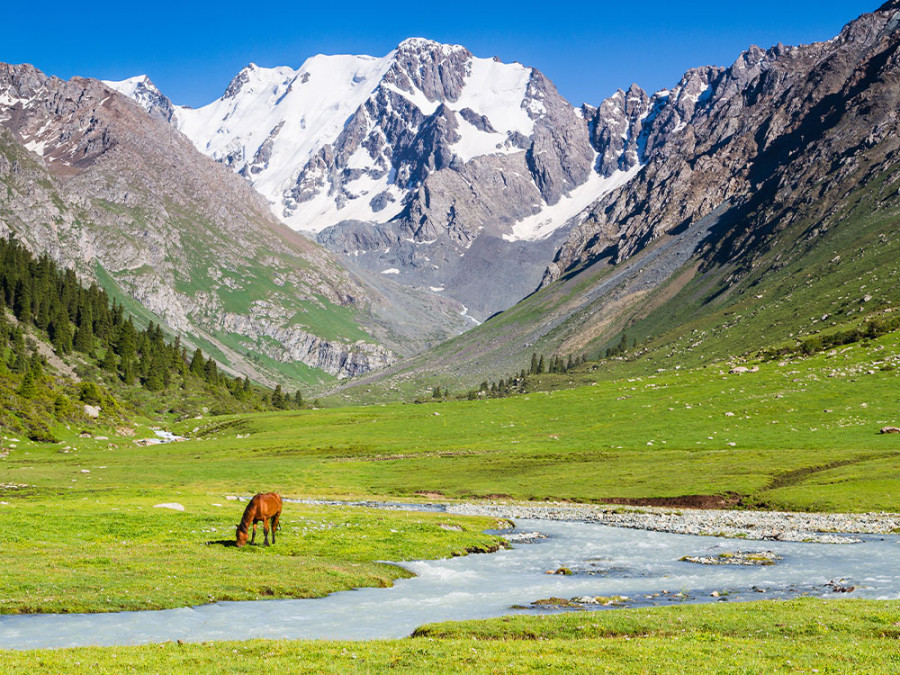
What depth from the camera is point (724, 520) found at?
6788 centimetres

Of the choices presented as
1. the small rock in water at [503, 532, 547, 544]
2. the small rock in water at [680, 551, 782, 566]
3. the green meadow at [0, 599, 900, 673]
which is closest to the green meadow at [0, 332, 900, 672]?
the green meadow at [0, 599, 900, 673]

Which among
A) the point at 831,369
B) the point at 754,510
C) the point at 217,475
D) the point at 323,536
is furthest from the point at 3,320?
the point at 831,369

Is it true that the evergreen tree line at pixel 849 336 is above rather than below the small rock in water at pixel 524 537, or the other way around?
above

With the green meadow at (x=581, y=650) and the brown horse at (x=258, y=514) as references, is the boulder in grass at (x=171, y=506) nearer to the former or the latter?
the brown horse at (x=258, y=514)

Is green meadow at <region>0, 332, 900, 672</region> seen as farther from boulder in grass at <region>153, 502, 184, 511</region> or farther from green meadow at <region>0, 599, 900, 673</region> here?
boulder in grass at <region>153, 502, 184, 511</region>

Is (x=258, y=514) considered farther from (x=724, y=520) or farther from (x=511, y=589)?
(x=724, y=520)

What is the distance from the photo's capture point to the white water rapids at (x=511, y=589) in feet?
91.3

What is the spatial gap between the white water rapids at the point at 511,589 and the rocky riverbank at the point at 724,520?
3159mm

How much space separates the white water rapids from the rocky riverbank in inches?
124

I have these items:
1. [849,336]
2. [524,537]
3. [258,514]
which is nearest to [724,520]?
[524,537]

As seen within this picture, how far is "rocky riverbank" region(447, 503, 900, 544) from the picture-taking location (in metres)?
58.2

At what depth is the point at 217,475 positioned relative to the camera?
10956 centimetres

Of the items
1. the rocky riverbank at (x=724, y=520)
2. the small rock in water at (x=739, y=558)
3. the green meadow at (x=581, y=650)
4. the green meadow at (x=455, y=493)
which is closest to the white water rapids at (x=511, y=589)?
the small rock in water at (x=739, y=558)

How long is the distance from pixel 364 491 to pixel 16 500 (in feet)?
143
